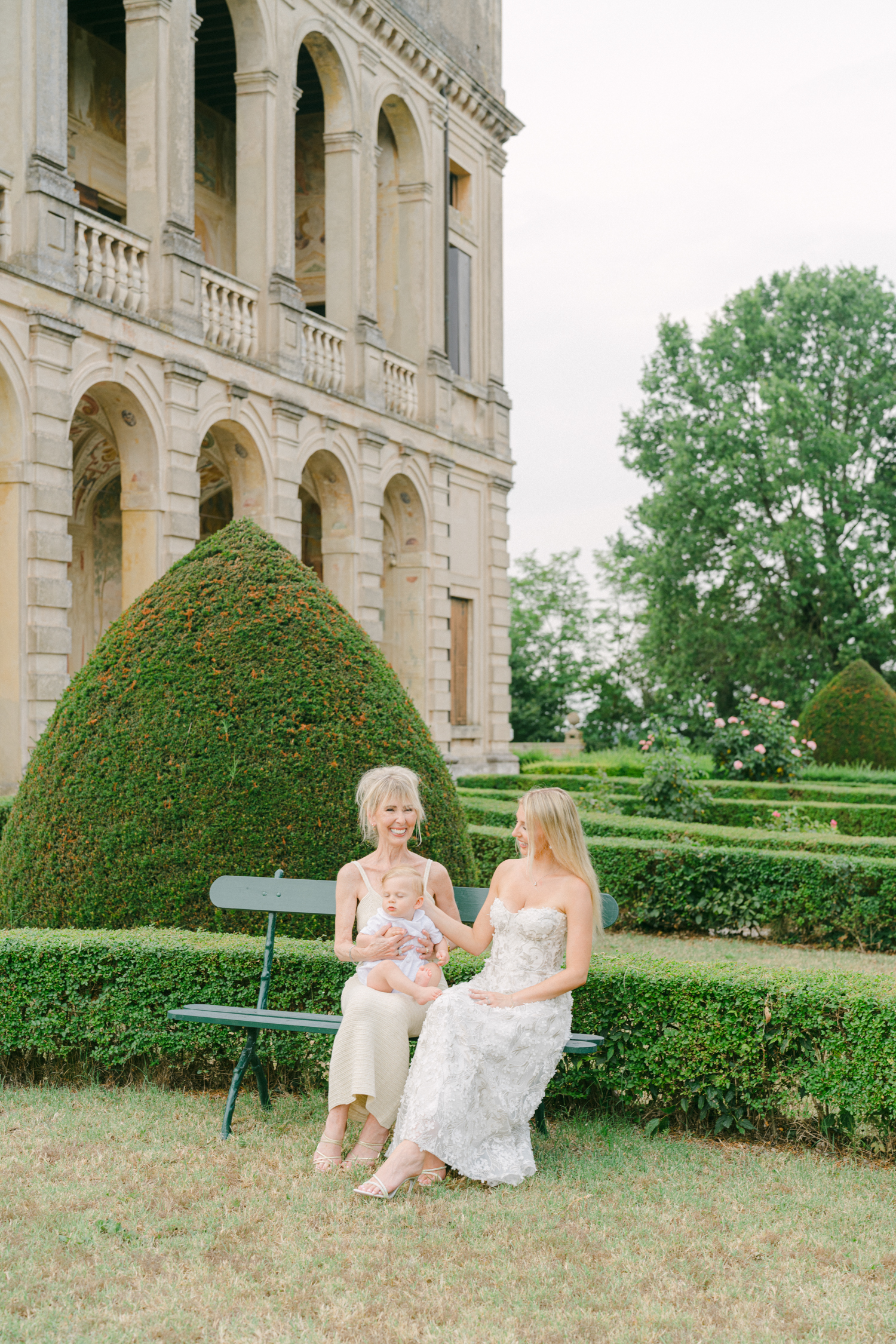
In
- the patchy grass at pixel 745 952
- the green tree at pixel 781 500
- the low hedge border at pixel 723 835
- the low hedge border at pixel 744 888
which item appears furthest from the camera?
the green tree at pixel 781 500

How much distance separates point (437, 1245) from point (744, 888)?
6228 millimetres

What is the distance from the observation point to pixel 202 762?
614 centimetres

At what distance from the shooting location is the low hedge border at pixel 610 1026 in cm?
465

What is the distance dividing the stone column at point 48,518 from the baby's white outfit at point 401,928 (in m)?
9.02

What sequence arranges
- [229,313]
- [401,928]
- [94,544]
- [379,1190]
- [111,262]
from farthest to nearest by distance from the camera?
[94,544] → [229,313] → [111,262] → [401,928] → [379,1190]

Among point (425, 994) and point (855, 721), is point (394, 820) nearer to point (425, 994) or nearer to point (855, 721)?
point (425, 994)

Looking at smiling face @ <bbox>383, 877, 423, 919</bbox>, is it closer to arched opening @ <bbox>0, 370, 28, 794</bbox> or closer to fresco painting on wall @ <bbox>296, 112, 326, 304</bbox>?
arched opening @ <bbox>0, 370, 28, 794</bbox>

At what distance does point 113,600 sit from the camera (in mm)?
18453

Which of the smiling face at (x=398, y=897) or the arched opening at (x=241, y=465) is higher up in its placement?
the arched opening at (x=241, y=465)

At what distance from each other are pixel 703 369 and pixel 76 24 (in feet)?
74.7

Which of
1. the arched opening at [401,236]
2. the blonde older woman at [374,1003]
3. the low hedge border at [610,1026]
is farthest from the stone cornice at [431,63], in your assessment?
the blonde older woman at [374,1003]

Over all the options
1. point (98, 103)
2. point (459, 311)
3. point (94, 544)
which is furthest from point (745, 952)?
point (459, 311)

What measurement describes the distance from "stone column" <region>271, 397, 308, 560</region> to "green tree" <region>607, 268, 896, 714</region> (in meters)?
18.1

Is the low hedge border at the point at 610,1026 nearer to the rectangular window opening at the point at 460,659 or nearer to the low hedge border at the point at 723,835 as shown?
the low hedge border at the point at 723,835
